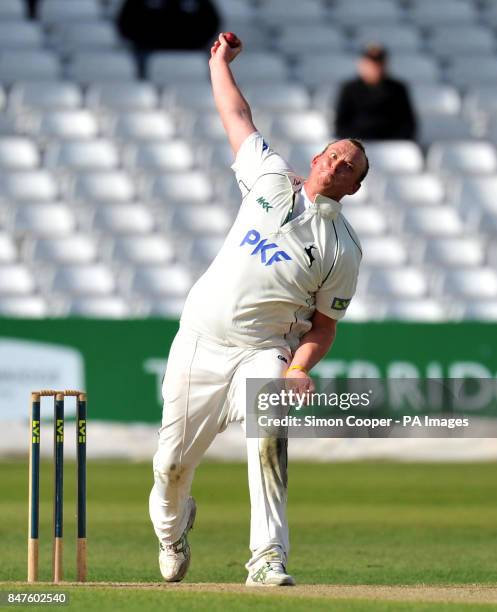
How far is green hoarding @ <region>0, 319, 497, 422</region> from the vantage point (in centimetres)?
1362

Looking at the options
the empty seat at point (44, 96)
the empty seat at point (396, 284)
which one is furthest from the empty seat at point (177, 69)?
the empty seat at point (396, 284)

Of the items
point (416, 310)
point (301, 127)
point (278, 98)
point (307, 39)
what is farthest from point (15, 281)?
point (307, 39)

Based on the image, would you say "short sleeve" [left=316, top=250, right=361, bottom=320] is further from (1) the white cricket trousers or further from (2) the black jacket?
(2) the black jacket

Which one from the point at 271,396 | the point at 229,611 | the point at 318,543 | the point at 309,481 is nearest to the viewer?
the point at 229,611

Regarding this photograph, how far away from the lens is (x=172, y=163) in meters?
17.7

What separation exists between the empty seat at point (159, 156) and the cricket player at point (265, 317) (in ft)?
37.7

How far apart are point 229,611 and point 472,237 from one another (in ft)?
41.5

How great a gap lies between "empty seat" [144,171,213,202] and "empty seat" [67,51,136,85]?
6.54 ft

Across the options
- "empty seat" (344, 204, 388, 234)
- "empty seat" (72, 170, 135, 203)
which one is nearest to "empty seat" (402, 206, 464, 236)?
"empty seat" (344, 204, 388, 234)

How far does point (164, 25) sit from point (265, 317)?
44.7 feet

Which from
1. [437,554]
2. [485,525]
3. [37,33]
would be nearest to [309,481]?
[485,525]

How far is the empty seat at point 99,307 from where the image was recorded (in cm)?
1544

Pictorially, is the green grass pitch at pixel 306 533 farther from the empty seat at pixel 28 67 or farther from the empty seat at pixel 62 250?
the empty seat at pixel 28 67

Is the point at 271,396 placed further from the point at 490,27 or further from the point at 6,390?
the point at 490,27
